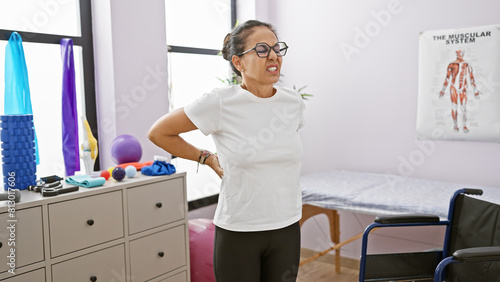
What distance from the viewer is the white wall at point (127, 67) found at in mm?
2525

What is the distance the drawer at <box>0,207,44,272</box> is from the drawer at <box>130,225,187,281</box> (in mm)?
473

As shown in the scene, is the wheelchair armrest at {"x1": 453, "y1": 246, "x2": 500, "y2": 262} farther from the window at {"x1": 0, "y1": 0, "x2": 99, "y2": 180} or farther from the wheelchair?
the window at {"x1": 0, "y1": 0, "x2": 99, "y2": 180}

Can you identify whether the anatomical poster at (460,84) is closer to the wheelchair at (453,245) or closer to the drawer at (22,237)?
the wheelchair at (453,245)

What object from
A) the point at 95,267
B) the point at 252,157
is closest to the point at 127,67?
the point at 95,267

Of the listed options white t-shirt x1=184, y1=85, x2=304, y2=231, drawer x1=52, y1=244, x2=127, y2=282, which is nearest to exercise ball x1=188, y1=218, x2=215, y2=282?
drawer x1=52, y1=244, x2=127, y2=282

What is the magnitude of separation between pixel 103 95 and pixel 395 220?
1672 millimetres

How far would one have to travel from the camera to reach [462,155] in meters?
2.87

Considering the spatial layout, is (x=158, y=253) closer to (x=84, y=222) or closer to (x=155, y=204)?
(x=155, y=204)

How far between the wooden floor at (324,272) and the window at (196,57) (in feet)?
2.80

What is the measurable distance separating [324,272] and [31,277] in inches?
78.4

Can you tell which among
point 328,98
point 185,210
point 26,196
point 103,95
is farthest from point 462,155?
point 26,196

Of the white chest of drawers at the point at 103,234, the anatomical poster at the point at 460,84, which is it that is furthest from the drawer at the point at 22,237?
the anatomical poster at the point at 460,84

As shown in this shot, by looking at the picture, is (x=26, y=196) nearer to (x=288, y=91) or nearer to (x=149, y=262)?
(x=149, y=262)

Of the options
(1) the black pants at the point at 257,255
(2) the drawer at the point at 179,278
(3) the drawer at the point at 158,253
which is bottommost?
(2) the drawer at the point at 179,278
